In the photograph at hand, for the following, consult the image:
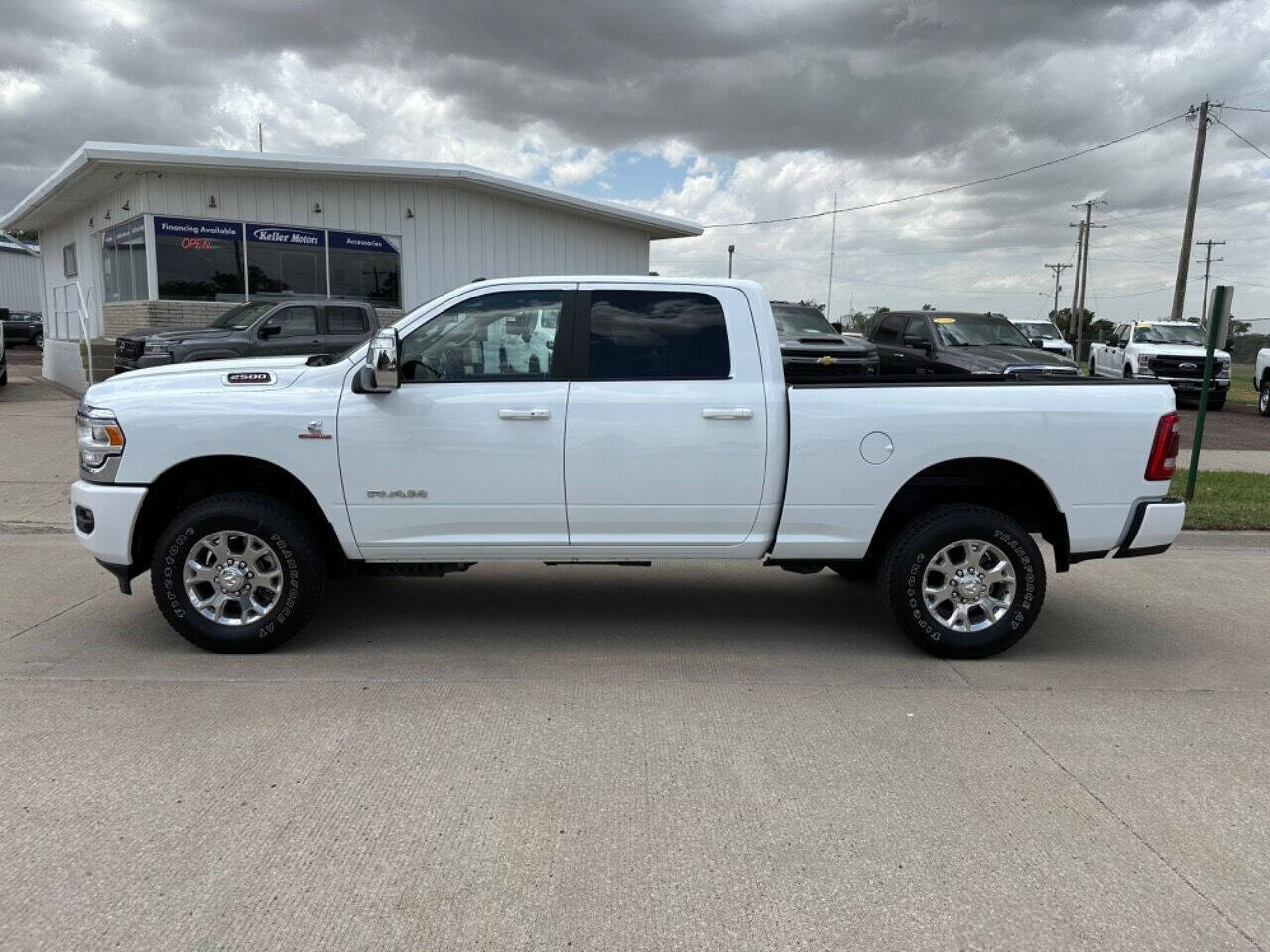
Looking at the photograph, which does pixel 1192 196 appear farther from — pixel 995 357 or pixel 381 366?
pixel 381 366

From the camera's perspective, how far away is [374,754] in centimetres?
385

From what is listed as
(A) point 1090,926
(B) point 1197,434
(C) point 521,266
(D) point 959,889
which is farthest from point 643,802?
(C) point 521,266

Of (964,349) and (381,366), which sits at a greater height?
(964,349)

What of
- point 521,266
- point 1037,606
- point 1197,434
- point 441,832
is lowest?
point 441,832

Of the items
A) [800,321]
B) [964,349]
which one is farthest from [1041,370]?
[800,321]

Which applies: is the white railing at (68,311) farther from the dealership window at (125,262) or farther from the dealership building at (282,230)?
the dealership window at (125,262)

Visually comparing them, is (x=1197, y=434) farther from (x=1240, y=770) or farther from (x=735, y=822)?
(x=735, y=822)

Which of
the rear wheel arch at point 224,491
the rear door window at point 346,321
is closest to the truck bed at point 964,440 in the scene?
the rear wheel arch at point 224,491

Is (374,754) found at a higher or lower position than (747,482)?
lower

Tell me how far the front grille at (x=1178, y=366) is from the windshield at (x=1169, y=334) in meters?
1.14

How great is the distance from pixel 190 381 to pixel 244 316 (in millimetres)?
10312

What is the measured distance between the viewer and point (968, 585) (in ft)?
16.5

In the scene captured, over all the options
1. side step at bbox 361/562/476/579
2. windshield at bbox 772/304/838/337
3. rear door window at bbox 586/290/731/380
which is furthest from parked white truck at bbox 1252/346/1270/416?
side step at bbox 361/562/476/579

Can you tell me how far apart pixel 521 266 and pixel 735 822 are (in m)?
18.6
